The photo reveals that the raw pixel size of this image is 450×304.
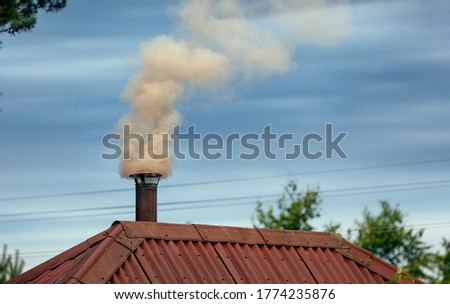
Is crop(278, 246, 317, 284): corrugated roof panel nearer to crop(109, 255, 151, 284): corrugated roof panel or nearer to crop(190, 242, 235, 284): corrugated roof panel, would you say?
crop(190, 242, 235, 284): corrugated roof panel

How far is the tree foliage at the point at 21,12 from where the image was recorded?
635 inches

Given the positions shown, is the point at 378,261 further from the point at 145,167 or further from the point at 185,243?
the point at 145,167

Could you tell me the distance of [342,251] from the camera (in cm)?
1762

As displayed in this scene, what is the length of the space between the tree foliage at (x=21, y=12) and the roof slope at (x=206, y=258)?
4.39 m

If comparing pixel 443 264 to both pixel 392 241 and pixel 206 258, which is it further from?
pixel 206 258

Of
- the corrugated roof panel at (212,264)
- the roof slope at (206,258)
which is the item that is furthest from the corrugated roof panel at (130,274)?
the corrugated roof panel at (212,264)

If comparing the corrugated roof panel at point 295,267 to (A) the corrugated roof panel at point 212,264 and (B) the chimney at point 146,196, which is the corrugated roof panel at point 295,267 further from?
(B) the chimney at point 146,196

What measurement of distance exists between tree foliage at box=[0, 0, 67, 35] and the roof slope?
439cm

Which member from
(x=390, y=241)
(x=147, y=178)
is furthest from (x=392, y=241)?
(x=147, y=178)

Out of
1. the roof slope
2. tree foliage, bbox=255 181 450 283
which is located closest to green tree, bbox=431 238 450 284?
tree foliage, bbox=255 181 450 283

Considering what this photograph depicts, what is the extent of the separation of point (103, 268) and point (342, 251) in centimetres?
565

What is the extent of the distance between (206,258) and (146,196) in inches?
115

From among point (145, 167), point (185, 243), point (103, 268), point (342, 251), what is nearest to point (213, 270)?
point (185, 243)

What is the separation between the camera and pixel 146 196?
17.8 m
